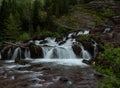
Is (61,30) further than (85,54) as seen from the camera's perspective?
Yes

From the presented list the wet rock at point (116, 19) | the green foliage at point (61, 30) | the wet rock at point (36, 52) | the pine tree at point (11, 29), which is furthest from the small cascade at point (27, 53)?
the wet rock at point (116, 19)

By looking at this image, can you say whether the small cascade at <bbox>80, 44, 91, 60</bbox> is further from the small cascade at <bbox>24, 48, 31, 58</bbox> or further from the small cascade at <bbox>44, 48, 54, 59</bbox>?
the small cascade at <bbox>24, 48, 31, 58</bbox>

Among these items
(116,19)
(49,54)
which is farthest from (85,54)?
(116,19)

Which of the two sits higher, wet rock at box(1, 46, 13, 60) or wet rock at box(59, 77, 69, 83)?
wet rock at box(1, 46, 13, 60)

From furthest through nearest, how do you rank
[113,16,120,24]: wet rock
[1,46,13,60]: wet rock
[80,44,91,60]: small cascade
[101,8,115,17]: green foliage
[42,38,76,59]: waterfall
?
[101,8,115,17]: green foliage
[113,16,120,24]: wet rock
[1,46,13,60]: wet rock
[80,44,91,60]: small cascade
[42,38,76,59]: waterfall

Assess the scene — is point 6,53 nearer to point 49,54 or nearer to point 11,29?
point 49,54

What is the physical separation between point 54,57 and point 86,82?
1594 cm

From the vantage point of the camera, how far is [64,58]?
129 feet

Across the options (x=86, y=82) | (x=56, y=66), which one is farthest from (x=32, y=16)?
(x=86, y=82)

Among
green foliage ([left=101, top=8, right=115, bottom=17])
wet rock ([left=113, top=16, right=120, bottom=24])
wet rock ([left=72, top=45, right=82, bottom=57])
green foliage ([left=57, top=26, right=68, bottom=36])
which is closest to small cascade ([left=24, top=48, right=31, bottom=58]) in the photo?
wet rock ([left=72, top=45, right=82, bottom=57])

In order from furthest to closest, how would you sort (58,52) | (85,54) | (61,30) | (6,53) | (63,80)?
(61,30), (6,53), (85,54), (58,52), (63,80)

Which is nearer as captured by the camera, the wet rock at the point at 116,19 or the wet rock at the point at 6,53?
the wet rock at the point at 6,53

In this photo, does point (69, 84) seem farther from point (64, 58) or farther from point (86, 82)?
point (64, 58)

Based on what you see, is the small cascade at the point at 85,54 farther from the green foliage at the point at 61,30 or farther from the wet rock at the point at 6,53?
the green foliage at the point at 61,30
